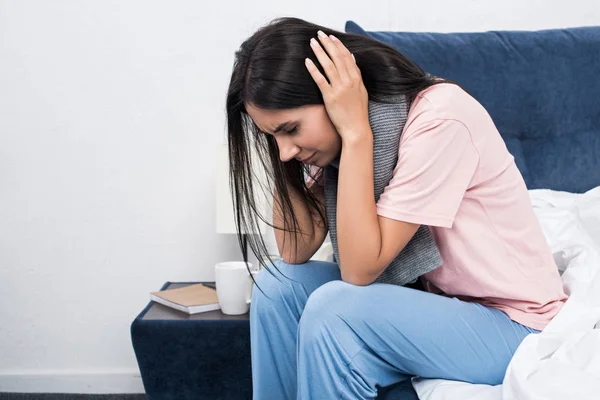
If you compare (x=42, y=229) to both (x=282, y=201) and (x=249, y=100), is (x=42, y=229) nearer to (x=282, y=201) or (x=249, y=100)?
(x=282, y=201)

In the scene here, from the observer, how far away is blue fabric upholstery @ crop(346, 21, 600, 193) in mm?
1580

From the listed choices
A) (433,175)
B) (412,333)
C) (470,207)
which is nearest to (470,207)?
(470,207)

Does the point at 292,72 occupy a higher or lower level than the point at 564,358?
higher

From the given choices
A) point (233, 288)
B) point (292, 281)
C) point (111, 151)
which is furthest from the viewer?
point (111, 151)

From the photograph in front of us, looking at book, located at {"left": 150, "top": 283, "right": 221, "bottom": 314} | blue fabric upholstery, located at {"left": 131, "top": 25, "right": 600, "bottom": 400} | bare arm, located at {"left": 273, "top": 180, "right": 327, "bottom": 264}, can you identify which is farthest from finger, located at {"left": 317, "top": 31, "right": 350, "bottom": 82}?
book, located at {"left": 150, "top": 283, "right": 221, "bottom": 314}

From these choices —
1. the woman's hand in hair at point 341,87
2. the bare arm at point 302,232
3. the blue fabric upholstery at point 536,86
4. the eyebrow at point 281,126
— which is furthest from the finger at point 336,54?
the blue fabric upholstery at point 536,86

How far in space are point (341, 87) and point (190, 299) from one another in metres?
0.81

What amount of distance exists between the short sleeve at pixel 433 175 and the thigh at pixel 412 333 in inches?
4.7

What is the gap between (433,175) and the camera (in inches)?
37.3

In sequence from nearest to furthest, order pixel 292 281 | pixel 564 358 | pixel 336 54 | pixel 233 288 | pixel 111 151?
pixel 564 358, pixel 336 54, pixel 292 281, pixel 233 288, pixel 111 151

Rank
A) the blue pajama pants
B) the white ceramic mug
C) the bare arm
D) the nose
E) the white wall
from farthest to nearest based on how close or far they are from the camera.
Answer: the white wall < the white ceramic mug < the bare arm < the nose < the blue pajama pants

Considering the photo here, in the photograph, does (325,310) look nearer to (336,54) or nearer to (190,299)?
(336,54)

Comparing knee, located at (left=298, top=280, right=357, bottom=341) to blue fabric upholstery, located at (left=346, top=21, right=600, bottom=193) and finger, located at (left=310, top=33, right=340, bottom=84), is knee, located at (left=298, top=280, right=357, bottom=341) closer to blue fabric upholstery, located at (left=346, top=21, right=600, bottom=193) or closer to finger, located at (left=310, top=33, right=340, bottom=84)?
finger, located at (left=310, top=33, right=340, bottom=84)

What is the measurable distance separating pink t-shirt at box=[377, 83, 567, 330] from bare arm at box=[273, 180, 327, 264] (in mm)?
251
